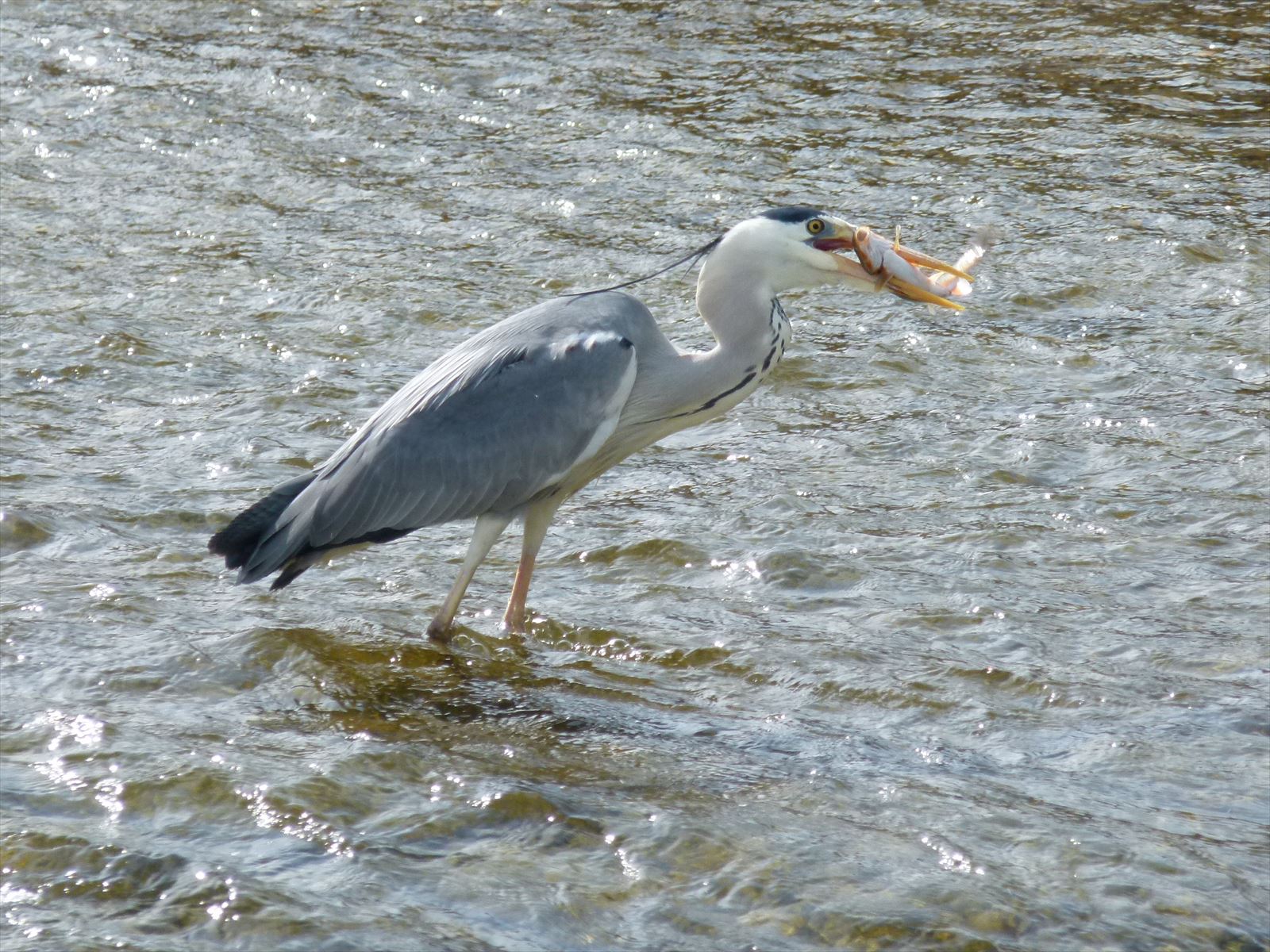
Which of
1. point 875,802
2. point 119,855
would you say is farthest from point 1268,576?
point 119,855

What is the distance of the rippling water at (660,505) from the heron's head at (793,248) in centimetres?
100

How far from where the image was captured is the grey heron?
224 inches

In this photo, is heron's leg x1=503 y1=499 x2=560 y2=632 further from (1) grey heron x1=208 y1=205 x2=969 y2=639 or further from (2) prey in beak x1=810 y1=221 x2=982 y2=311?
(2) prey in beak x1=810 y1=221 x2=982 y2=311

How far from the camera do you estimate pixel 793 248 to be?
5.77 meters

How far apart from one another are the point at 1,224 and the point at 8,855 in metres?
6.24

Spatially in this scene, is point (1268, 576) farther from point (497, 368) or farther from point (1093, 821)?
point (497, 368)

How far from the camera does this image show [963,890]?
390cm

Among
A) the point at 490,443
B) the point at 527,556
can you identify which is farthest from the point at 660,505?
the point at 490,443

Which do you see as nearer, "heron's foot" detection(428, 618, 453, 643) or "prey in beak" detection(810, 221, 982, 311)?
"heron's foot" detection(428, 618, 453, 643)

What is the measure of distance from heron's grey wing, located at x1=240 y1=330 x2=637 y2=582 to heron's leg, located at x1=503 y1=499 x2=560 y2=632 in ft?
0.48

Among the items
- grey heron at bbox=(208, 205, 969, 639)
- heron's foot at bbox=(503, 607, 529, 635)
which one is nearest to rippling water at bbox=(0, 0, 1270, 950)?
heron's foot at bbox=(503, 607, 529, 635)

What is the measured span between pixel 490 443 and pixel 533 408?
183 mm

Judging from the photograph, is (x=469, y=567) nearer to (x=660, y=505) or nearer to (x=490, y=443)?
(x=490, y=443)

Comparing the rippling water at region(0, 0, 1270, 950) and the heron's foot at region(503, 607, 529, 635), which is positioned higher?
the rippling water at region(0, 0, 1270, 950)
